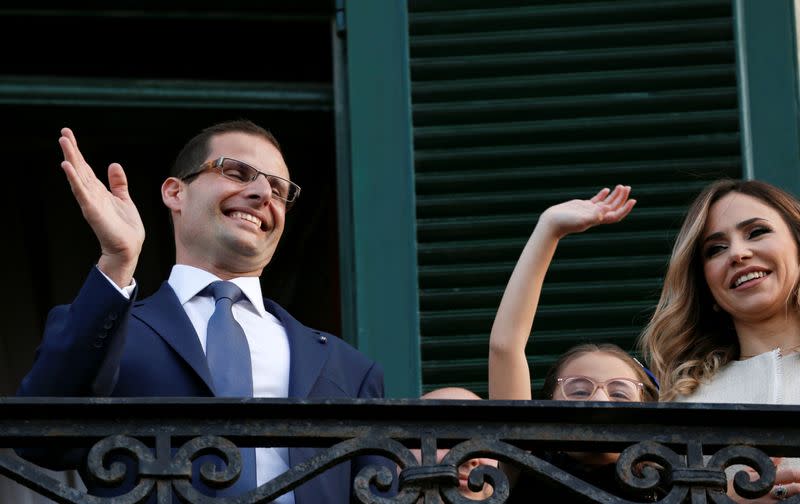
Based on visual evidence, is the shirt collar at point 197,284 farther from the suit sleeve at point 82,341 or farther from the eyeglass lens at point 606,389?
the eyeglass lens at point 606,389

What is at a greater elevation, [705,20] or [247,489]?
[705,20]

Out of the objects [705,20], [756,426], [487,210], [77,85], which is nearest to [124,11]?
[77,85]

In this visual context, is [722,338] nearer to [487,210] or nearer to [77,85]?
[487,210]

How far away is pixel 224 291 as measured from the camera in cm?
511

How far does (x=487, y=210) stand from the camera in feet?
20.1

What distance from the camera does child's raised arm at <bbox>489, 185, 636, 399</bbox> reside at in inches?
195

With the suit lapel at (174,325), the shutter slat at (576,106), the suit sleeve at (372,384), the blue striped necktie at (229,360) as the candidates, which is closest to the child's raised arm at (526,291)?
the suit sleeve at (372,384)

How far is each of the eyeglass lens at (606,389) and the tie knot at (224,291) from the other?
0.77 metres

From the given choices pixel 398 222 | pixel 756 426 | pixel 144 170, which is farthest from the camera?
pixel 144 170

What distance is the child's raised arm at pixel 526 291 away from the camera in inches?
195

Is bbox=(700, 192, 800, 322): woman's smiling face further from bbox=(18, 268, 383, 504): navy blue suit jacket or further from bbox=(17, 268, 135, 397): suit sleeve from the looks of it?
bbox=(17, 268, 135, 397): suit sleeve

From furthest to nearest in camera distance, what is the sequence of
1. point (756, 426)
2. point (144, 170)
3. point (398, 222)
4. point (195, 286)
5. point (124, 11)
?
point (144, 170)
point (124, 11)
point (398, 222)
point (195, 286)
point (756, 426)

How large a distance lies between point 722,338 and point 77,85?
2.01m

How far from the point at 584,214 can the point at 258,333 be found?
0.78m
